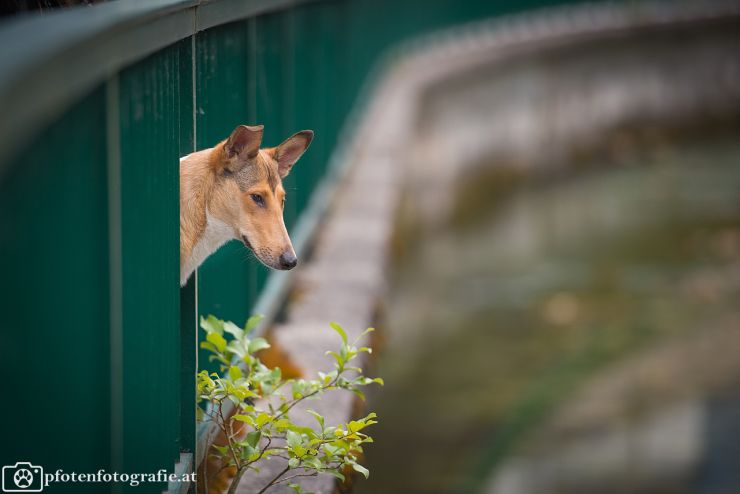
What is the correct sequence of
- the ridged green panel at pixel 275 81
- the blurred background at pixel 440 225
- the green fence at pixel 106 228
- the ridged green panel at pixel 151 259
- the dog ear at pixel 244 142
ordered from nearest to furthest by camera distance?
the green fence at pixel 106 228
the blurred background at pixel 440 225
the ridged green panel at pixel 151 259
the dog ear at pixel 244 142
the ridged green panel at pixel 275 81

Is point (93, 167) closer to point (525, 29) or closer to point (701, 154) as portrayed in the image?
point (701, 154)

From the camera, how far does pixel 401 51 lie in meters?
19.5

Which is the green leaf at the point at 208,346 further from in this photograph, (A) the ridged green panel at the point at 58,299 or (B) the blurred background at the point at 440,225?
A: (A) the ridged green panel at the point at 58,299

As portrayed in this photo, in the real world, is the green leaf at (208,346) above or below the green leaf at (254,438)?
above

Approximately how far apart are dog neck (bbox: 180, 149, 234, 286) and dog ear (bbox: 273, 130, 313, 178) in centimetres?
21

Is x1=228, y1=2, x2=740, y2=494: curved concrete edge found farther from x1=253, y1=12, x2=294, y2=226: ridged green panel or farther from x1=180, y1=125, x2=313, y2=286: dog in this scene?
x1=180, y1=125, x2=313, y2=286: dog

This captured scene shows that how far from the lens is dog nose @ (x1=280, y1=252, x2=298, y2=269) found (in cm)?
372

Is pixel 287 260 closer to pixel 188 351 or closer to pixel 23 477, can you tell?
pixel 188 351

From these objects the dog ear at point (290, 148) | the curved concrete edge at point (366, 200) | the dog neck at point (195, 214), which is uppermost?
the dog ear at point (290, 148)

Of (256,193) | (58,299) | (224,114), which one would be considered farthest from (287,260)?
(58,299)

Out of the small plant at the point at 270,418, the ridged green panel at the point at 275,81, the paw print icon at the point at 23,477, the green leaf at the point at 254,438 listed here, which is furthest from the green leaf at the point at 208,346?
the paw print icon at the point at 23,477

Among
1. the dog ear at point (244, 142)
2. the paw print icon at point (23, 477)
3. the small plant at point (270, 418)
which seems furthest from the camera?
the small plant at point (270, 418)

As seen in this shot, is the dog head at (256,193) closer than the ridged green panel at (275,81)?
Yes

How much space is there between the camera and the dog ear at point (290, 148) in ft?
12.0
